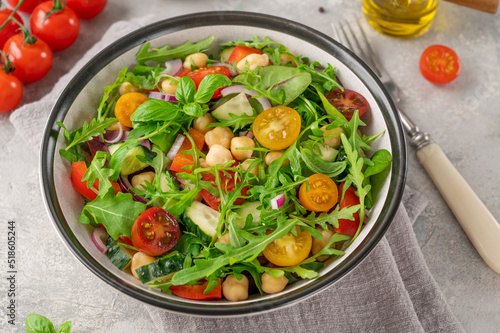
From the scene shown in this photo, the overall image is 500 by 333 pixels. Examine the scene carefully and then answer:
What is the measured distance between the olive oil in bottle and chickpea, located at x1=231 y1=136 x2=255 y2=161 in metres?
1.63

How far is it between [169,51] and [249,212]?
1048 mm

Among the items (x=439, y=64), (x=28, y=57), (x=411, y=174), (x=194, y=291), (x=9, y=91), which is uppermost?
(x=28, y=57)

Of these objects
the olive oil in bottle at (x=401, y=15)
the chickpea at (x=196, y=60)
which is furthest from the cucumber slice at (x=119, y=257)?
the olive oil in bottle at (x=401, y=15)

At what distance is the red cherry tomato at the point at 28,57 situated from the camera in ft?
9.88

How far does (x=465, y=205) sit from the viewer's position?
102 inches

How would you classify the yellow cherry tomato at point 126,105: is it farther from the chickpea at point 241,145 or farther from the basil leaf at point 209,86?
the chickpea at point 241,145

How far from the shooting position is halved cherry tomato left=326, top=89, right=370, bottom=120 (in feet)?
7.61

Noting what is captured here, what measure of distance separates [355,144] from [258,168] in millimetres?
471

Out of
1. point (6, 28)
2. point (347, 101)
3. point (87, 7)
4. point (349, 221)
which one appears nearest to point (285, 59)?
point (347, 101)

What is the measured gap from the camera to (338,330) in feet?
7.70

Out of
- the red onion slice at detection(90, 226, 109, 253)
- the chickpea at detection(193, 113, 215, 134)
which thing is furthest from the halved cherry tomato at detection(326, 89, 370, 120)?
the red onion slice at detection(90, 226, 109, 253)

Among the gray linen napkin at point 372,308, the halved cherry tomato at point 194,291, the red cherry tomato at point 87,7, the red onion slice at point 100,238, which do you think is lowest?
the gray linen napkin at point 372,308

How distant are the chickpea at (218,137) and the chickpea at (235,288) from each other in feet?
2.17

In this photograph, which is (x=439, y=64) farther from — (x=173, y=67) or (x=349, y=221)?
(x=173, y=67)
